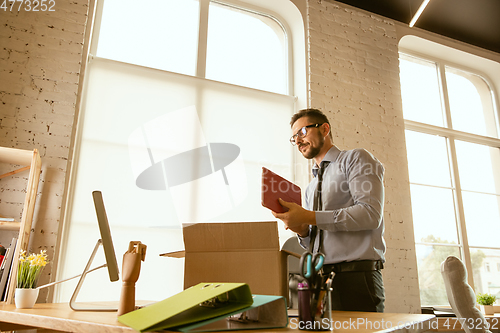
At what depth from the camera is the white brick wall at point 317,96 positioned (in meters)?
2.46

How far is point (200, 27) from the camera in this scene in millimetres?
3455

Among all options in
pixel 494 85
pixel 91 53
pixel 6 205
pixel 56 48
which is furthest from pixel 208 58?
pixel 494 85

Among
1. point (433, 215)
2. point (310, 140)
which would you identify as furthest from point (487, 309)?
point (310, 140)

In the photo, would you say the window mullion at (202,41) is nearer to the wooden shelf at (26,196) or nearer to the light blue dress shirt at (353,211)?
the wooden shelf at (26,196)

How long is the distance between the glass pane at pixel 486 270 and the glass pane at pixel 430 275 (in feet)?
1.48

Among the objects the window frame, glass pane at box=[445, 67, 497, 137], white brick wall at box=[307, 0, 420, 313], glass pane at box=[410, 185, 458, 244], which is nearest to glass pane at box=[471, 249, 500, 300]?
the window frame

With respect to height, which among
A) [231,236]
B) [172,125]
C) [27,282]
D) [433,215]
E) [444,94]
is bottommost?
[27,282]

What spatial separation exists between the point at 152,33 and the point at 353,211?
8.70 ft

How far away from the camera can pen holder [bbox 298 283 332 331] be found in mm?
648

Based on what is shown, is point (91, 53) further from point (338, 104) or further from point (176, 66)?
point (338, 104)

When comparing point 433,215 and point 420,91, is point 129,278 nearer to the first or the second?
point 433,215

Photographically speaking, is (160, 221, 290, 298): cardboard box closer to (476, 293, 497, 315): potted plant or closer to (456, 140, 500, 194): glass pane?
(476, 293, 497, 315): potted plant

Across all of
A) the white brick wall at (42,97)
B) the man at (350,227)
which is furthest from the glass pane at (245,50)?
the man at (350,227)

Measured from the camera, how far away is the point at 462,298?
161 cm
